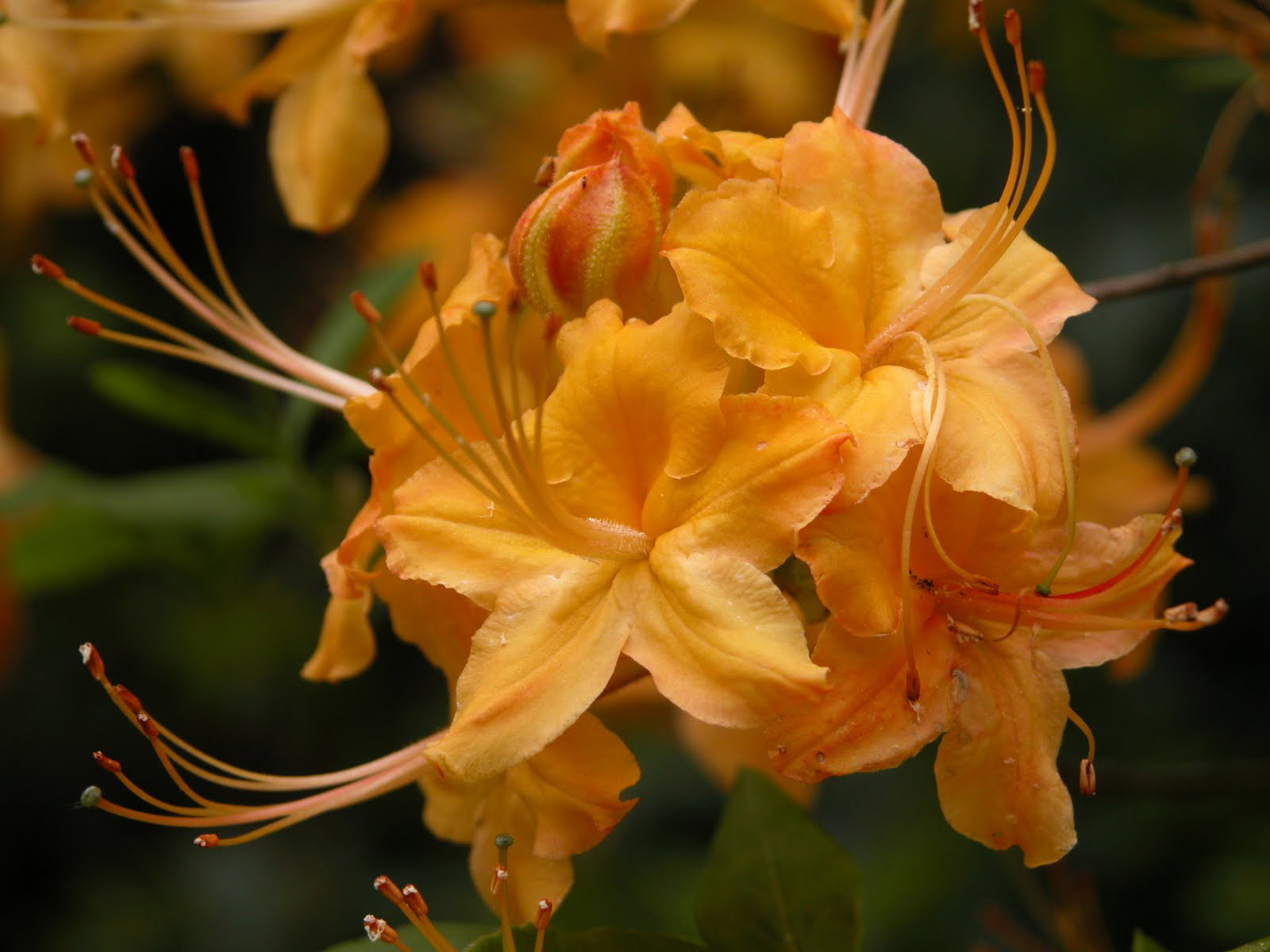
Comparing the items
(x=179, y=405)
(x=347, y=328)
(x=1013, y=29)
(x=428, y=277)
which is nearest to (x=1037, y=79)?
(x=1013, y=29)

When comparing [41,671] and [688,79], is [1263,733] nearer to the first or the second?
[688,79]

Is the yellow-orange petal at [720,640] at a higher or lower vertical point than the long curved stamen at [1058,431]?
lower

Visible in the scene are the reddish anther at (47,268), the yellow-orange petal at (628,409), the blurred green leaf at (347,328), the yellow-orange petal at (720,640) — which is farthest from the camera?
the blurred green leaf at (347,328)

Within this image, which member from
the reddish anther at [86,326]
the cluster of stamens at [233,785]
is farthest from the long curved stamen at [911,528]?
the reddish anther at [86,326]

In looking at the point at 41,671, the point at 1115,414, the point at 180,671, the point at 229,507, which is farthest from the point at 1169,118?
the point at 41,671

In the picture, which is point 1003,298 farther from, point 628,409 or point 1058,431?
point 628,409

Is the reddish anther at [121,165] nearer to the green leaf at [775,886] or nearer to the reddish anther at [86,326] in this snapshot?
the reddish anther at [86,326]

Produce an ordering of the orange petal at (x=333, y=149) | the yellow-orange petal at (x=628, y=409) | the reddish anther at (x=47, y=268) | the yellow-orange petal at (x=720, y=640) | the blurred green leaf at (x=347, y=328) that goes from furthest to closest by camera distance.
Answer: the blurred green leaf at (x=347, y=328), the orange petal at (x=333, y=149), the reddish anther at (x=47, y=268), the yellow-orange petal at (x=628, y=409), the yellow-orange petal at (x=720, y=640)
